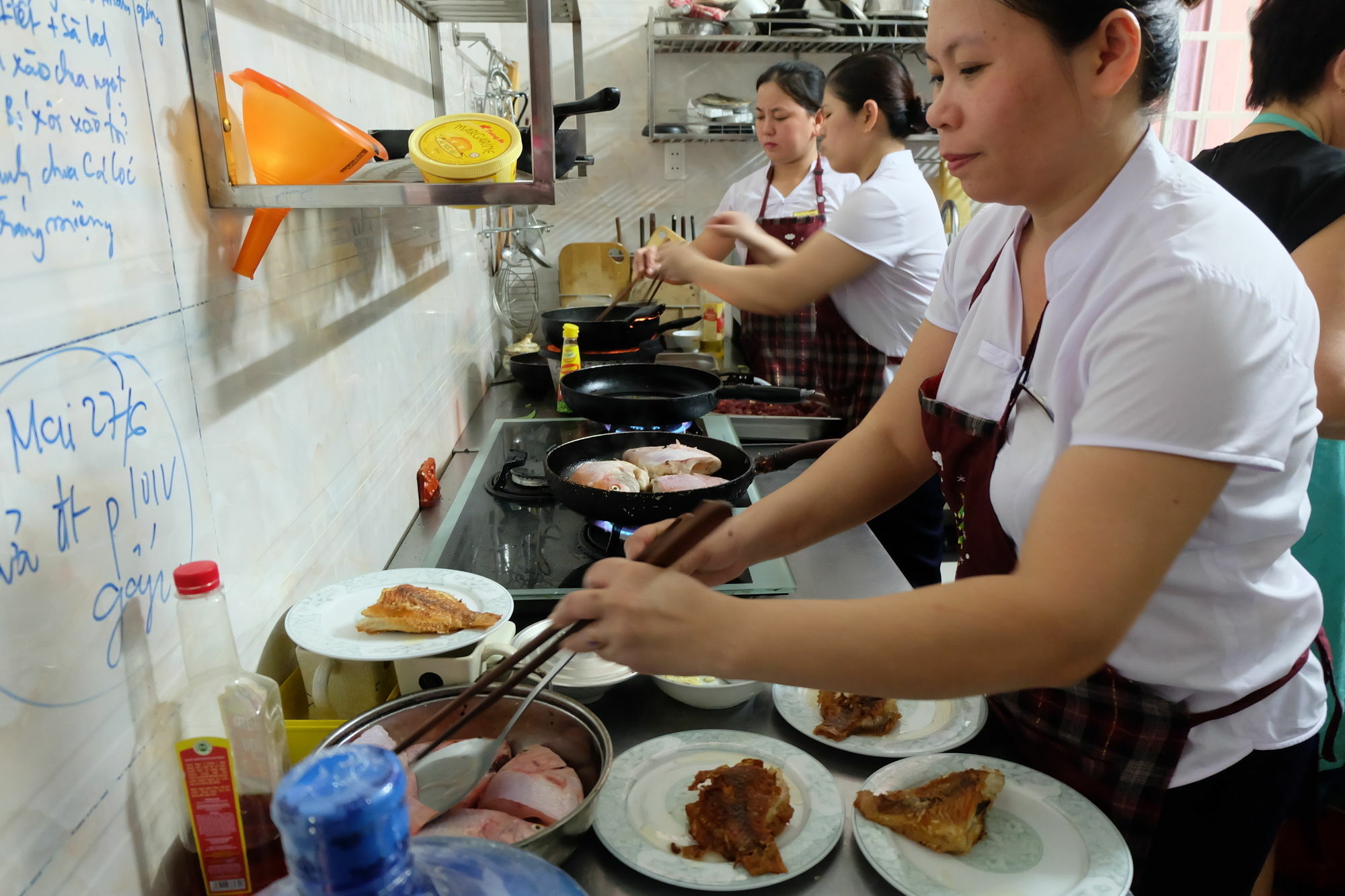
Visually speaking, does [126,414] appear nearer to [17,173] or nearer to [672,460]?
[17,173]

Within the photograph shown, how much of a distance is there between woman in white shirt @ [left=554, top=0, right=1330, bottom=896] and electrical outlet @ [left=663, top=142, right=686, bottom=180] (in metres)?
3.21

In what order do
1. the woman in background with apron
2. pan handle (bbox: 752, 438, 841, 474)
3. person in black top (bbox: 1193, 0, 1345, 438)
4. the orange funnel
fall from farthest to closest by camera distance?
the woman in background with apron, pan handle (bbox: 752, 438, 841, 474), person in black top (bbox: 1193, 0, 1345, 438), the orange funnel

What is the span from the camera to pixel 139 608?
2.63 ft

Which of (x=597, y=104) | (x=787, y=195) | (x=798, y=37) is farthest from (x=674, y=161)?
(x=597, y=104)

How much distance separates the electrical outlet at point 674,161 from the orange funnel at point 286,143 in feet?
11.3

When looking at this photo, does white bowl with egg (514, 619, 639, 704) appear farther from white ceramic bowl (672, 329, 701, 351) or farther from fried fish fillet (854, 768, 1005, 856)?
white ceramic bowl (672, 329, 701, 351)

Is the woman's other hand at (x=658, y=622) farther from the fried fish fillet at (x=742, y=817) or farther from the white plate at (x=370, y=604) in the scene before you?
the white plate at (x=370, y=604)

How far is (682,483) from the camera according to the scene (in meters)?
1.56

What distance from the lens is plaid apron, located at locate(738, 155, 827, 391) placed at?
3.34 meters

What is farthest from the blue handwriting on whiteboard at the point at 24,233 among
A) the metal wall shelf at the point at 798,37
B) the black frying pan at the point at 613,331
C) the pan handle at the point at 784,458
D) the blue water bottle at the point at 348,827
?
the metal wall shelf at the point at 798,37

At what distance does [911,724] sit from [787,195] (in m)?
2.72

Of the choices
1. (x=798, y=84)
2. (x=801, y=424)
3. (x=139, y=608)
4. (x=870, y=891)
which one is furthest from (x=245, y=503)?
(x=798, y=84)

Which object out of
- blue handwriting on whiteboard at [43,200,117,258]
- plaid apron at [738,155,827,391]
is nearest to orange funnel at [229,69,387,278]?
blue handwriting on whiteboard at [43,200,117,258]

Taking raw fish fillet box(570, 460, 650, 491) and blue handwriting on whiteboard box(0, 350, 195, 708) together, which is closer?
blue handwriting on whiteboard box(0, 350, 195, 708)
